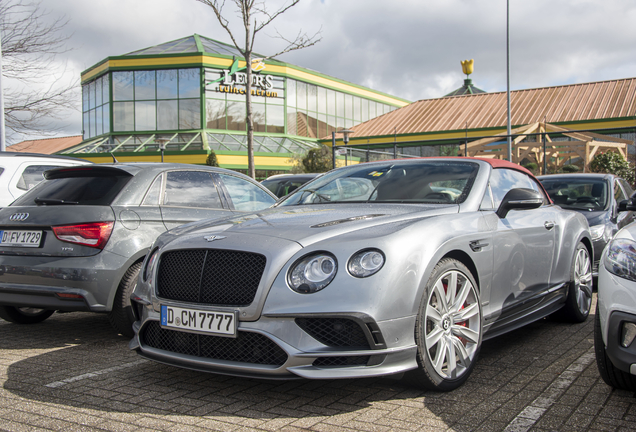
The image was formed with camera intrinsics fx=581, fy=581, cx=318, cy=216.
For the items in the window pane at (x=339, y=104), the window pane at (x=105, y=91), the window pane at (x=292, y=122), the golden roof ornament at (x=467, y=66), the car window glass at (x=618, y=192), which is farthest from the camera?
the golden roof ornament at (x=467, y=66)

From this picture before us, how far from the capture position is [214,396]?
346 cm

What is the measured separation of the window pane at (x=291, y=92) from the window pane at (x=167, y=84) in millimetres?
7613

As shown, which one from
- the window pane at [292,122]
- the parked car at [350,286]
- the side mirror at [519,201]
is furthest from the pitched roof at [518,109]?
the parked car at [350,286]

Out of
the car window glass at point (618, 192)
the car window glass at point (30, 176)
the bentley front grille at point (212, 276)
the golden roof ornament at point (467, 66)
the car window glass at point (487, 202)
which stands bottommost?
the bentley front grille at point (212, 276)

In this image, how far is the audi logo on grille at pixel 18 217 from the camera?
485 cm

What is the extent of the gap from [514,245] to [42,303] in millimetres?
3679

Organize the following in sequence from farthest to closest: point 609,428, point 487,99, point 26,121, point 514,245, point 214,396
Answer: point 487,99 → point 26,121 → point 514,245 → point 214,396 → point 609,428

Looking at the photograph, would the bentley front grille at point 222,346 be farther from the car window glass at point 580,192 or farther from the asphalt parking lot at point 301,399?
the car window glass at point 580,192

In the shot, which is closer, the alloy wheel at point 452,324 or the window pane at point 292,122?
the alloy wheel at point 452,324

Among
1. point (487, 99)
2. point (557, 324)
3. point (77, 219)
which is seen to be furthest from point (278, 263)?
point (487, 99)

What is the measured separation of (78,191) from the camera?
5.07 metres

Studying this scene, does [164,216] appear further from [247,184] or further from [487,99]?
[487,99]

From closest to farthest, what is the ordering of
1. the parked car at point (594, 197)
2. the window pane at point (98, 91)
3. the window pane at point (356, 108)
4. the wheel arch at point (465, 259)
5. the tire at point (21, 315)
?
the wheel arch at point (465, 259), the tire at point (21, 315), the parked car at point (594, 197), the window pane at point (98, 91), the window pane at point (356, 108)

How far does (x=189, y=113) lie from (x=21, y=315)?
104 feet
